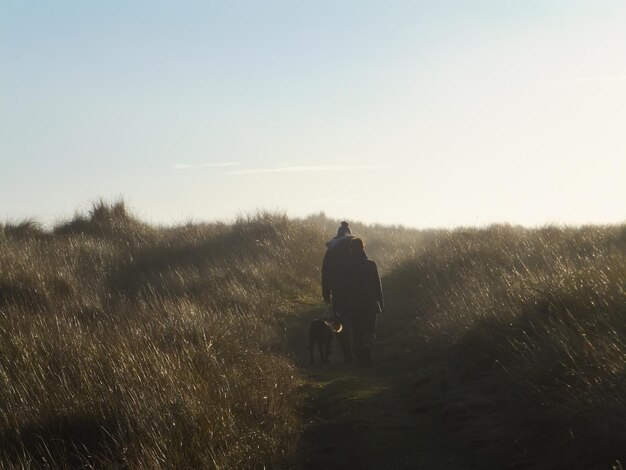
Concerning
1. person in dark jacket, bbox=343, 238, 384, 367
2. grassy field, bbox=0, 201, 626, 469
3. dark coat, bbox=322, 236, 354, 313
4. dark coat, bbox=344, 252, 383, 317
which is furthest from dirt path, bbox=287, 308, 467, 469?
dark coat, bbox=322, 236, 354, 313

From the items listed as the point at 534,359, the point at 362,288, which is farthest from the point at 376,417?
the point at 362,288

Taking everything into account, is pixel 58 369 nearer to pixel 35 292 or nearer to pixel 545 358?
pixel 545 358

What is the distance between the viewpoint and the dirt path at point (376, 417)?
5.80 m

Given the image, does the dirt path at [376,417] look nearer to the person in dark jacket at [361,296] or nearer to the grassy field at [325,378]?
the grassy field at [325,378]

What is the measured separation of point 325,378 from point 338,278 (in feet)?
7.26

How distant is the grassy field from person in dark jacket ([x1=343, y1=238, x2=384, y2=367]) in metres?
0.45

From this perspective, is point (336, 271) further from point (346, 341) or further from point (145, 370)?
point (145, 370)

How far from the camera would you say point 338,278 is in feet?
36.8

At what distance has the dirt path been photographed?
5801 millimetres

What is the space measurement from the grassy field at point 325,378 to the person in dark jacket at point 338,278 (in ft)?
1.92

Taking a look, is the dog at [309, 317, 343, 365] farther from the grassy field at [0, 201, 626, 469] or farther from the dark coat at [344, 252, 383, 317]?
the dark coat at [344, 252, 383, 317]

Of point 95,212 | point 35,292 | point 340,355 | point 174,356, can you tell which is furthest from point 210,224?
point 174,356

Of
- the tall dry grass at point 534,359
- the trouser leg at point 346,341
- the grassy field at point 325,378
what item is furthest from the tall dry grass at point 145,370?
the tall dry grass at point 534,359

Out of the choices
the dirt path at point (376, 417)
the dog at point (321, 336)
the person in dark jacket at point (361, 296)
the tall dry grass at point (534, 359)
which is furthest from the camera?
the person in dark jacket at point (361, 296)
